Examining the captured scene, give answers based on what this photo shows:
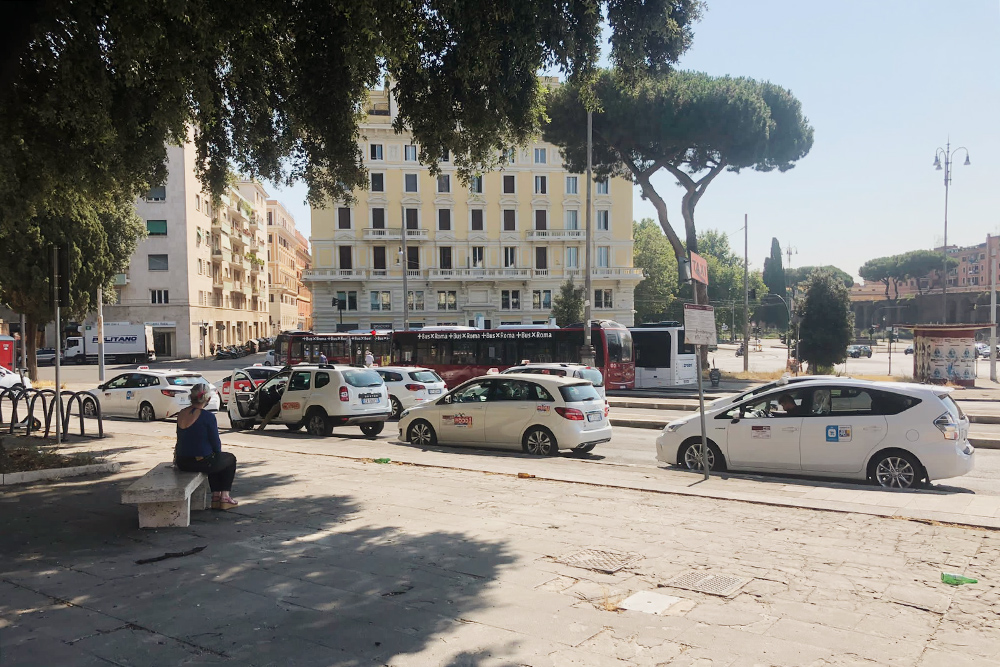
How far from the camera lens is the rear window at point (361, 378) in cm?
1641

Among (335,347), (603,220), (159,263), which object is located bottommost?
(335,347)

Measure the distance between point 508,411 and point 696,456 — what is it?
3.51 meters

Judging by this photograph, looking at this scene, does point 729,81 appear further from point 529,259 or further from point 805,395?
point 805,395

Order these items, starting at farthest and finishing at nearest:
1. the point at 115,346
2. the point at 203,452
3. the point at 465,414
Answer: the point at 115,346, the point at 465,414, the point at 203,452

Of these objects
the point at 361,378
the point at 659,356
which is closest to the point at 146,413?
the point at 361,378

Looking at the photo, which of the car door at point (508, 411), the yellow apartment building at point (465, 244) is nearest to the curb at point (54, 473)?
the car door at point (508, 411)

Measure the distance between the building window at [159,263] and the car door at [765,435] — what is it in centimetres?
6032

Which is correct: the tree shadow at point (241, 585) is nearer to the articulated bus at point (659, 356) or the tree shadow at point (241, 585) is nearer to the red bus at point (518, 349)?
the red bus at point (518, 349)

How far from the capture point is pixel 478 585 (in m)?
5.33

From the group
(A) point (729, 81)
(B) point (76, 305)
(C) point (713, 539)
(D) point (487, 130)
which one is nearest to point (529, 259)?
(A) point (729, 81)

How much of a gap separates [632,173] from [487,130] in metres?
32.2

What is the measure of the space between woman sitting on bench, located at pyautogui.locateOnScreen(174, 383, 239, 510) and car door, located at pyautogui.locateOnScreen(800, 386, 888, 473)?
301 inches

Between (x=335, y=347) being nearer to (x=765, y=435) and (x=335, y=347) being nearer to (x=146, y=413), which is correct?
(x=146, y=413)

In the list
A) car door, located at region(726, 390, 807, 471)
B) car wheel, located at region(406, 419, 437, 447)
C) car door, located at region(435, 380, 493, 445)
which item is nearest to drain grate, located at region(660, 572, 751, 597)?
car door, located at region(726, 390, 807, 471)
